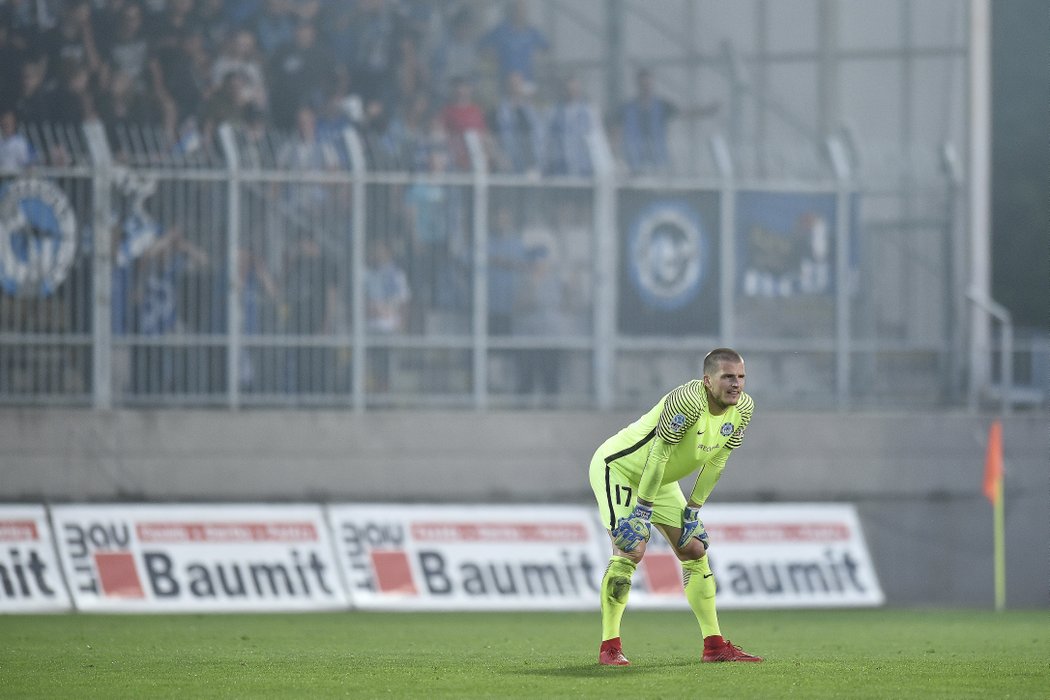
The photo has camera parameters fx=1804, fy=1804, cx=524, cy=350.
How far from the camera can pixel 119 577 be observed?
1891 centimetres

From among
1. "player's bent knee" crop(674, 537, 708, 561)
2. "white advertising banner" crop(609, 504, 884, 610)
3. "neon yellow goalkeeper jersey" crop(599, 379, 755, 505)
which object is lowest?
"white advertising banner" crop(609, 504, 884, 610)

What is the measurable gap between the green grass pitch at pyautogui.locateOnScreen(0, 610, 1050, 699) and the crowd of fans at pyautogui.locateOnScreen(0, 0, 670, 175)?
617cm

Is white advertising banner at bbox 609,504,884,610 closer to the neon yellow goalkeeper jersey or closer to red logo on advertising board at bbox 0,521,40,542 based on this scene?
red logo on advertising board at bbox 0,521,40,542

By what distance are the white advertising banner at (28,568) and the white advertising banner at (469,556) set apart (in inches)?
118

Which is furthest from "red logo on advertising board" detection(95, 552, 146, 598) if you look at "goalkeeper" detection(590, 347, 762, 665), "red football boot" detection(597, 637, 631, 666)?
"red football boot" detection(597, 637, 631, 666)

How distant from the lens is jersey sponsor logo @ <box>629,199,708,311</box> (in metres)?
21.4

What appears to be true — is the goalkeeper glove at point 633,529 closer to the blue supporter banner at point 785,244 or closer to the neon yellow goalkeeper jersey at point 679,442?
the neon yellow goalkeeper jersey at point 679,442

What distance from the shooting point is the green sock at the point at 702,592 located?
11.5 meters

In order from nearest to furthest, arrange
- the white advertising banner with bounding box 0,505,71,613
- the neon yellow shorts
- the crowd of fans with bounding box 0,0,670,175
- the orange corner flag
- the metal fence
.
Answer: the neon yellow shorts
the white advertising banner with bounding box 0,505,71,613
the metal fence
the orange corner flag
the crowd of fans with bounding box 0,0,670,175

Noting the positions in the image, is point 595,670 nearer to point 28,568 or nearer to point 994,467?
point 28,568

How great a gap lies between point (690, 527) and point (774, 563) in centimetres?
893

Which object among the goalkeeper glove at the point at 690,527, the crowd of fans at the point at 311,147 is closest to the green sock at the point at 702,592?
the goalkeeper glove at the point at 690,527

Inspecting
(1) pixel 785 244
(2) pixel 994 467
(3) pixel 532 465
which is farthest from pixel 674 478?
(1) pixel 785 244

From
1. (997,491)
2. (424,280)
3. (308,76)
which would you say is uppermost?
(308,76)
